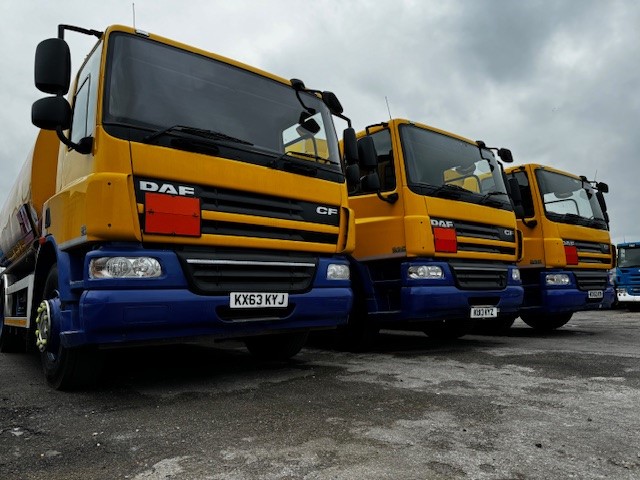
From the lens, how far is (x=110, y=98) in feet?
11.4

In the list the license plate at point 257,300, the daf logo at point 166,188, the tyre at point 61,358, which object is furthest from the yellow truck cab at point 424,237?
the tyre at point 61,358

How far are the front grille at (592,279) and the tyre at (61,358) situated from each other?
21.1ft

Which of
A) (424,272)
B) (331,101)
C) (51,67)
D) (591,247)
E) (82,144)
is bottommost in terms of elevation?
(424,272)

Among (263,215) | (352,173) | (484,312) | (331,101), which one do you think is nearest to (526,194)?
(484,312)

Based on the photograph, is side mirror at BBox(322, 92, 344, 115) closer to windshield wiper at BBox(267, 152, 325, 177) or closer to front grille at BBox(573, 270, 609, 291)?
windshield wiper at BBox(267, 152, 325, 177)

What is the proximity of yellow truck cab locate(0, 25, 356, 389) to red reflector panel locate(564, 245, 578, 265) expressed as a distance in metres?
4.22

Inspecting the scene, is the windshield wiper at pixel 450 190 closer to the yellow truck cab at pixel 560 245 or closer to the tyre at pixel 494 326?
the yellow truck cab at pixel 560 245

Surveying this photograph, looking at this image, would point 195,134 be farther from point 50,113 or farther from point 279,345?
point 279,345

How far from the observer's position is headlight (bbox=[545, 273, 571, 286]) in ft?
23.1

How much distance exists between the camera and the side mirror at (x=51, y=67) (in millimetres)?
3305

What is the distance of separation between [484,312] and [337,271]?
2.13 metres

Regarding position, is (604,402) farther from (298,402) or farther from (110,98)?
(110,98)

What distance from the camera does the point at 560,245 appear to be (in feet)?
23.4

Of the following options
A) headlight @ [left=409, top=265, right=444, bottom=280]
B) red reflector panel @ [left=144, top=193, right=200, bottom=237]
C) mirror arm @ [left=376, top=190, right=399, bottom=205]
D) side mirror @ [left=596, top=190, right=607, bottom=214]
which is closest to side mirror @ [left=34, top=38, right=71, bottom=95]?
red reflector panel @ [left=144, top=193, right=200, bottom=237]
